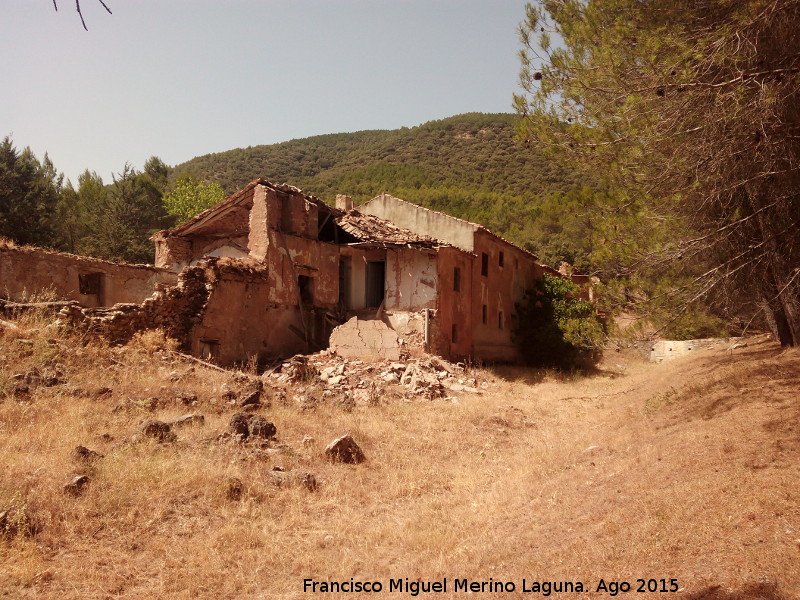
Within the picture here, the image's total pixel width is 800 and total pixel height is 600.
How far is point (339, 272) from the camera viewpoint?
20.8 metres

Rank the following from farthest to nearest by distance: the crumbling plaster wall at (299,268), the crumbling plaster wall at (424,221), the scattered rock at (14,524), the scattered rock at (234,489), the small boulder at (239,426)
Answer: the crumbling plaster wall at (424,221) → the crumbling plaster wall at (299,268) → the small boulder at (239,426) → the scattered rock at (234,489) → the scattered rock at (14,524)

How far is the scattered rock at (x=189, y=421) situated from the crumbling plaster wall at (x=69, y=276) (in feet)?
20.4

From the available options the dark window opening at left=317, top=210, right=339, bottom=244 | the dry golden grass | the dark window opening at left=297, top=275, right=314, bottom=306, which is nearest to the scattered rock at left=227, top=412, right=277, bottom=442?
the dry golden grass

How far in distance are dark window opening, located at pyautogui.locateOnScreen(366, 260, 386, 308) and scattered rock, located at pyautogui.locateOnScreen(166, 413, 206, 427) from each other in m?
11.8

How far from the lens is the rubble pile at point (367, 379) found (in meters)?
13.7

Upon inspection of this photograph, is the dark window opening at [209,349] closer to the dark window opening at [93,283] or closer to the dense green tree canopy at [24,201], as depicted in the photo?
the dark window opening at [93,283]

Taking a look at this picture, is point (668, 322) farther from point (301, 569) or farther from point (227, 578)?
point (227, 578)

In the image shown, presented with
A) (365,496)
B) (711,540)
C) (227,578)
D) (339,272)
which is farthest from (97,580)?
(339,272)

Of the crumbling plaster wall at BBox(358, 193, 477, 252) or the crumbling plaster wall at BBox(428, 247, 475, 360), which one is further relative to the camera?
the crumbling plaster wall at BBox(358, 193, 477, 252)

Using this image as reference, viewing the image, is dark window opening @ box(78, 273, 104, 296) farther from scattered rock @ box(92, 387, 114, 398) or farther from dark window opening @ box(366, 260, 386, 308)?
scattered rock @ box(92, 387, 114, 398)

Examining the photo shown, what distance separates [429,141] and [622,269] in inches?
2971

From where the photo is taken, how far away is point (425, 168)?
7012cm

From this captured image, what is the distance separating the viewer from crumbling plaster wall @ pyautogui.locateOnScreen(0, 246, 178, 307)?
15.9 m

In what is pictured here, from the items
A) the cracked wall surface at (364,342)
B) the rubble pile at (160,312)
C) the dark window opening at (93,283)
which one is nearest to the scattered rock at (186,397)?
the rubble pile at (160,312)
